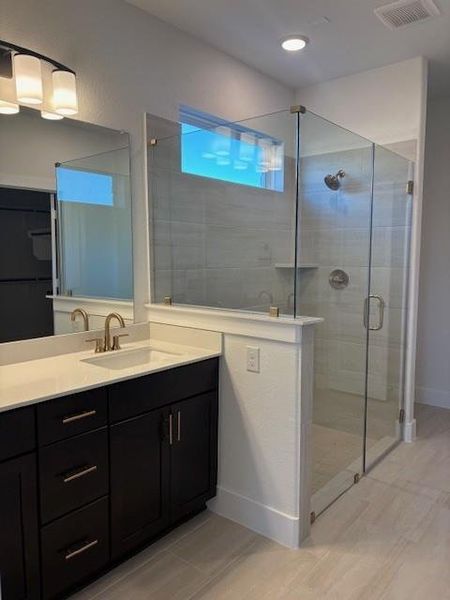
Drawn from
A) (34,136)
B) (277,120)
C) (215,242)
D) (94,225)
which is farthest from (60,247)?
(277,120)

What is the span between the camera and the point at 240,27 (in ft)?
8.87

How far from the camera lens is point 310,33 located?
2781mm

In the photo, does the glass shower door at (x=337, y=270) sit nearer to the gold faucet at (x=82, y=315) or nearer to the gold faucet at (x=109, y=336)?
the gold faucet at (x=109, y=336)

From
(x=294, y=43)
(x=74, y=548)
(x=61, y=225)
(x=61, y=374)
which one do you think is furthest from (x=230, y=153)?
(x=74, y=548)

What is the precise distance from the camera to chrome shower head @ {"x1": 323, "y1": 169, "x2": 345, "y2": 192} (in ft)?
11.3

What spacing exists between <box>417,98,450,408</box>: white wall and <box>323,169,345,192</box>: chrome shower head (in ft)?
3.53

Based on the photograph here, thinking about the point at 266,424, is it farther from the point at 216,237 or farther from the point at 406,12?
the point at 406,12

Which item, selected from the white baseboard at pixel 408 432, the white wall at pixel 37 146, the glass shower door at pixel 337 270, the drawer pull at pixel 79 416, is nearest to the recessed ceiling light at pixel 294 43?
the glass shower door at pixel 337 270

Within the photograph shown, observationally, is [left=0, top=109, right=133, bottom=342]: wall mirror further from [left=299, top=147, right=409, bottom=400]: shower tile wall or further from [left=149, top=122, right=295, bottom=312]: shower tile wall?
[left=299, top=147, right=409, bottom=400]: shower tile wall

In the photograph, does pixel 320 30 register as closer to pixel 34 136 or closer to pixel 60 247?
pixel 34 136

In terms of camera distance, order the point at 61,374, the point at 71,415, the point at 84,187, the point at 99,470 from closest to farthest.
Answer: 1. the point at 71,415
2. the point at 99,470
3. the point at 61,374
4. the point at 84,187

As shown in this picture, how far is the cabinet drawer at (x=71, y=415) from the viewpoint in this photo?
1.60m

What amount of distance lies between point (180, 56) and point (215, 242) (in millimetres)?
1174

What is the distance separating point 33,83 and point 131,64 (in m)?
0.70
